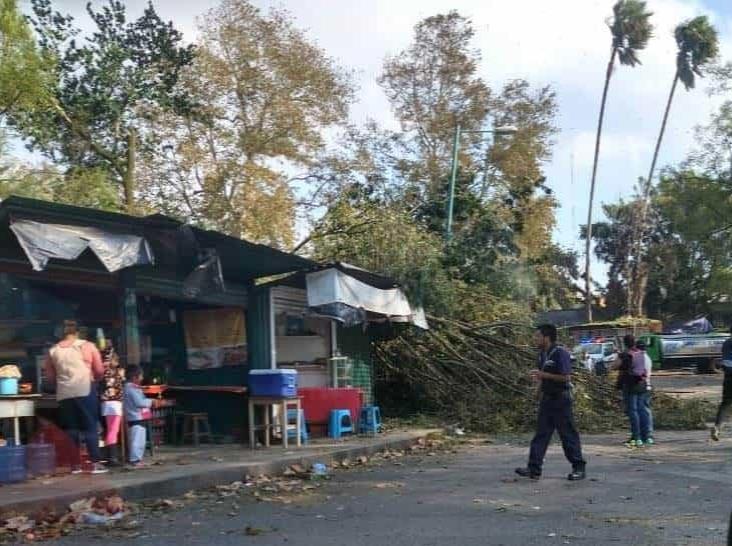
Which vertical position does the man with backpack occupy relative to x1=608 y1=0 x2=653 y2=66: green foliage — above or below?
below

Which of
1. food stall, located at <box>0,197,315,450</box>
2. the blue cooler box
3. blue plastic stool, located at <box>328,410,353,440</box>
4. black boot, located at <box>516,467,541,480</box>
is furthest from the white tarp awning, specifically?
black boot, located at <box>516,467,541,480</box>

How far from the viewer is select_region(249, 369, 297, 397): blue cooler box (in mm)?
13172

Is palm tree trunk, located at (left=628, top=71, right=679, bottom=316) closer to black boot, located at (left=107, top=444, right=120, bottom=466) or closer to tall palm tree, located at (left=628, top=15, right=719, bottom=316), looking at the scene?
tall palm tree, located at (left=628, top=15, right=719, bottom=316)

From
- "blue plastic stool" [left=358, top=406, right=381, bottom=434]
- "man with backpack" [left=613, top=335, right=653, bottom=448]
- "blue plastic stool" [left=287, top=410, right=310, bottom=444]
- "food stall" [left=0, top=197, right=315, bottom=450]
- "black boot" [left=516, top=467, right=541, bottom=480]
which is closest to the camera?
"food stall" [left=0, top=197, right=315, bottom=450]

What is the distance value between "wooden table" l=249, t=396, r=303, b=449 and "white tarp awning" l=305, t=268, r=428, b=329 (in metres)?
1.47

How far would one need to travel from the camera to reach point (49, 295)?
500 inches

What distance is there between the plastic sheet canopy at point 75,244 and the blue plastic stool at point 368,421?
5.82 meters

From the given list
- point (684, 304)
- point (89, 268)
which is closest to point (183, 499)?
point (89, 268)

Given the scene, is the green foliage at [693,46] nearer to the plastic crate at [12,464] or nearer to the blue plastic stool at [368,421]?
the blue plastic stool at [368,421]

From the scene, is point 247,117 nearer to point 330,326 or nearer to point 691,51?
point 330,326

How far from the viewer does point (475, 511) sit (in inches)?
327

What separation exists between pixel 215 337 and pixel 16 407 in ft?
14.8

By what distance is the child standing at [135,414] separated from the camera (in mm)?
10906

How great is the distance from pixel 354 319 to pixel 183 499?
16.9 feet
